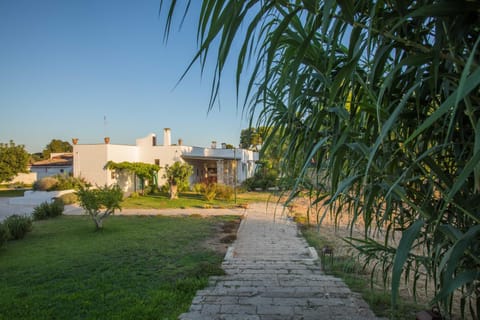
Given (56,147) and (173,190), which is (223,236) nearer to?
(173,190)

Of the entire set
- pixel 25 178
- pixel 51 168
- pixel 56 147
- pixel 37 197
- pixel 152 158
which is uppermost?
pixel 56 147

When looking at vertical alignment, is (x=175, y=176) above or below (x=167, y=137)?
below

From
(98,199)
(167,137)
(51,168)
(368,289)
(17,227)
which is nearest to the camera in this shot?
(368,289)

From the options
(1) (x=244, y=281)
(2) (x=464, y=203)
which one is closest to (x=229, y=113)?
(2) (x=464, y=203)

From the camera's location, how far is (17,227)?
748cm

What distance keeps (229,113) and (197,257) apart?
4.55m

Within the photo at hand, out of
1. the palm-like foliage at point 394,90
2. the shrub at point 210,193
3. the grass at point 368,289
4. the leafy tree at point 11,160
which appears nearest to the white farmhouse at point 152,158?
the shrub at point 210,193

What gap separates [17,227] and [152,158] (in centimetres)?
1210

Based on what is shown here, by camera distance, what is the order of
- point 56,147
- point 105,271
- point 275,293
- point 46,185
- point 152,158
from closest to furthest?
point 275,293 → point 105,271 → point 46,185 → point 152,158 → point 56,147

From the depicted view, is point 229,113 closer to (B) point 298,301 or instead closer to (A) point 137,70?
(B) point 298,301

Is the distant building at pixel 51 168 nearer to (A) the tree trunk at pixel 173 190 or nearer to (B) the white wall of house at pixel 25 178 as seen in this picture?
(B) the white wall of house at pixel 25 178

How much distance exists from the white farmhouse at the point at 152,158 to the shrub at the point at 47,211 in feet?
11.7

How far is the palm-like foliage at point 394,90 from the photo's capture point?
2.52 feet

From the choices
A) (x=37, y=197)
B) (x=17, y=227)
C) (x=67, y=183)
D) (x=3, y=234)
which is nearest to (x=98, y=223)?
(x=17, y=227)
